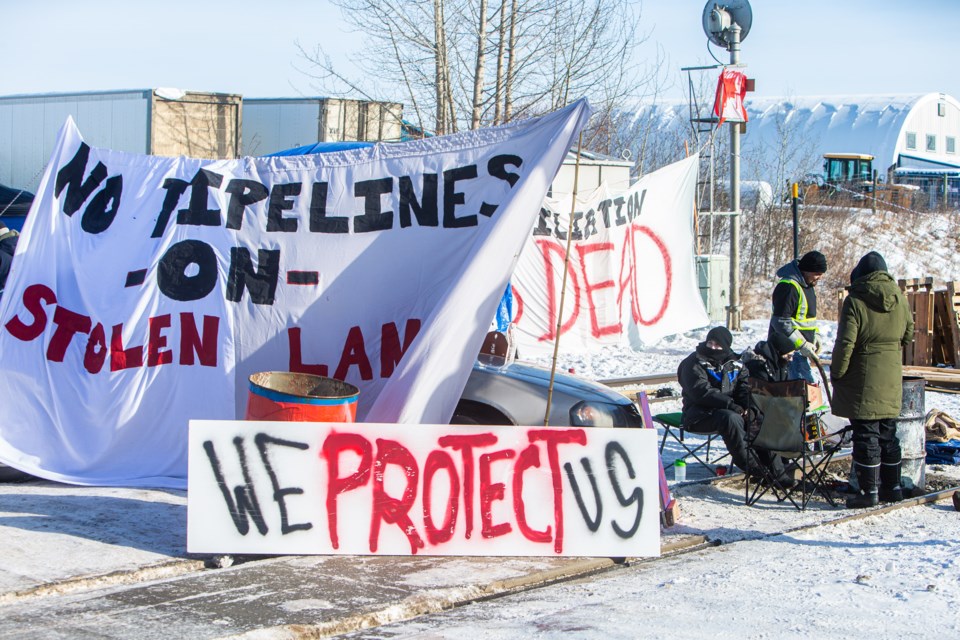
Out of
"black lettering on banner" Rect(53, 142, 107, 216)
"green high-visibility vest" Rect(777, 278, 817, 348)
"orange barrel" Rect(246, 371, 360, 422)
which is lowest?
"orange barrel" Rect(246, 371, 360, 422)

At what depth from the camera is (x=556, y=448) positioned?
6.43 metres

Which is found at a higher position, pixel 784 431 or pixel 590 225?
pixel 590 225

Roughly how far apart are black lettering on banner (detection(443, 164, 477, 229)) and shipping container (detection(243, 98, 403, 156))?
13.4m

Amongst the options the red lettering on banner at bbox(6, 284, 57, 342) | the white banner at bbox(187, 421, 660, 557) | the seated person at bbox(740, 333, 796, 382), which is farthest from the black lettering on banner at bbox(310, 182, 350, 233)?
the seated person at bbox(740, 333, 796, 382)

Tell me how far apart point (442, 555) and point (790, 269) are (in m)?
4.72

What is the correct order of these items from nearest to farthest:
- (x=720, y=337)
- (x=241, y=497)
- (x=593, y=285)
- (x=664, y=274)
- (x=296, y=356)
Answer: (x=241, y=497) → (x=296, y=356) → (x=720, y=337) → (x=593, y=285) → (x=664, y=274)

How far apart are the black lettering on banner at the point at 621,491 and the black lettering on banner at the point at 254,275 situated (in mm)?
2922

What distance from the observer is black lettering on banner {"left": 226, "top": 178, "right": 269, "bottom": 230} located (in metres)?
8.30

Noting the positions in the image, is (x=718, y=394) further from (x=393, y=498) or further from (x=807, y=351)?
(x=393, y=498)

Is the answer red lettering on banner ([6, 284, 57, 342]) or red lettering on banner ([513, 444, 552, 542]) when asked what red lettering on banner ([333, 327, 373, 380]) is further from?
red lettering on banner ([6, 284, 57, 342])

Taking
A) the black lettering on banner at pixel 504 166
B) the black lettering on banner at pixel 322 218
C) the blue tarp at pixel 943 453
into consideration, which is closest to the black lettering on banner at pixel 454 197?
the black lettering on banner at pixel 504 166

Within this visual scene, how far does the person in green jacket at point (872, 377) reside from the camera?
26.5 ft

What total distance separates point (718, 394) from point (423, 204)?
2.71 metres

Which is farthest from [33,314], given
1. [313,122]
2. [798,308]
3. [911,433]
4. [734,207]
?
[313,122]
